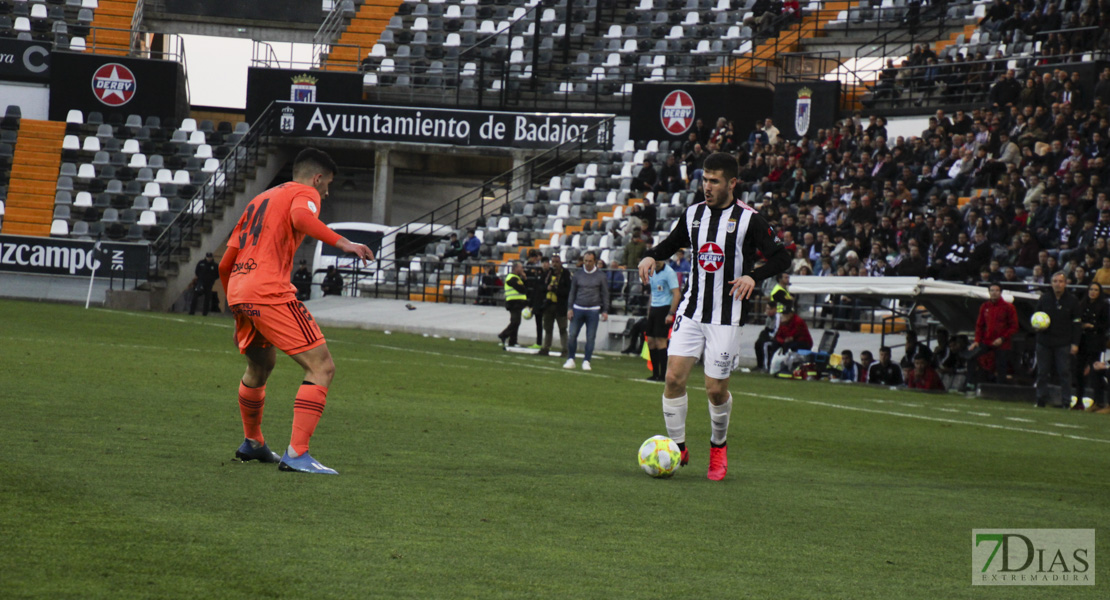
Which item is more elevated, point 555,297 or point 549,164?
point 549,164

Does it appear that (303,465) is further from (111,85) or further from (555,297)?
(111,85)

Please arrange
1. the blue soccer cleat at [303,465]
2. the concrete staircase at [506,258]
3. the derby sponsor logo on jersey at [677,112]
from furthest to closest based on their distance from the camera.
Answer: the derby sponsor logo on jersey at [677,112], the concrete staircase at [506,258], the blue soccer cleat at [303,465]

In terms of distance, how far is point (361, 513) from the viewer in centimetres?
591

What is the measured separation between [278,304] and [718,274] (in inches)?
109

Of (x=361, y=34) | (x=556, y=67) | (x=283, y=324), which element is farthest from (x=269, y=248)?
(x=361, y=34)

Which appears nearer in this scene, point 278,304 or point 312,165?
point 278,304

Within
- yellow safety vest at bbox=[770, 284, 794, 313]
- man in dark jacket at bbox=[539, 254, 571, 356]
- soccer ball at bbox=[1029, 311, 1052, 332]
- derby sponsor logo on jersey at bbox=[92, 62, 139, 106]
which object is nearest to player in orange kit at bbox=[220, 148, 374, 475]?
soccer ball at bbox=[1029, 311, 1052, 332]

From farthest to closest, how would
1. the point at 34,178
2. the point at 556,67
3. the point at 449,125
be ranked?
the point at 556,67, the point at 449,125, the point at 34,178

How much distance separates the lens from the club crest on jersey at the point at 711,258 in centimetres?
800

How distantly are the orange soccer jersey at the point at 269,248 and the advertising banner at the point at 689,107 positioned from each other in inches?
1158

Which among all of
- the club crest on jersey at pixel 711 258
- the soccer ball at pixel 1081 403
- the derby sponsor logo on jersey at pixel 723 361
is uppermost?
the club crest on jersey at pixel 711 258

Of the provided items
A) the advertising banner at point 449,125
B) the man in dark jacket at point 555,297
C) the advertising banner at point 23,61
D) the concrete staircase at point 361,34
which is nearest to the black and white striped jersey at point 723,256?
the man in dark jacket at point 555,297

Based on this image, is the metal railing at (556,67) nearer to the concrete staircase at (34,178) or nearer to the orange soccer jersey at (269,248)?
the concrete staircase at (34,178)

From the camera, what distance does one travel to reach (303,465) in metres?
7.11
